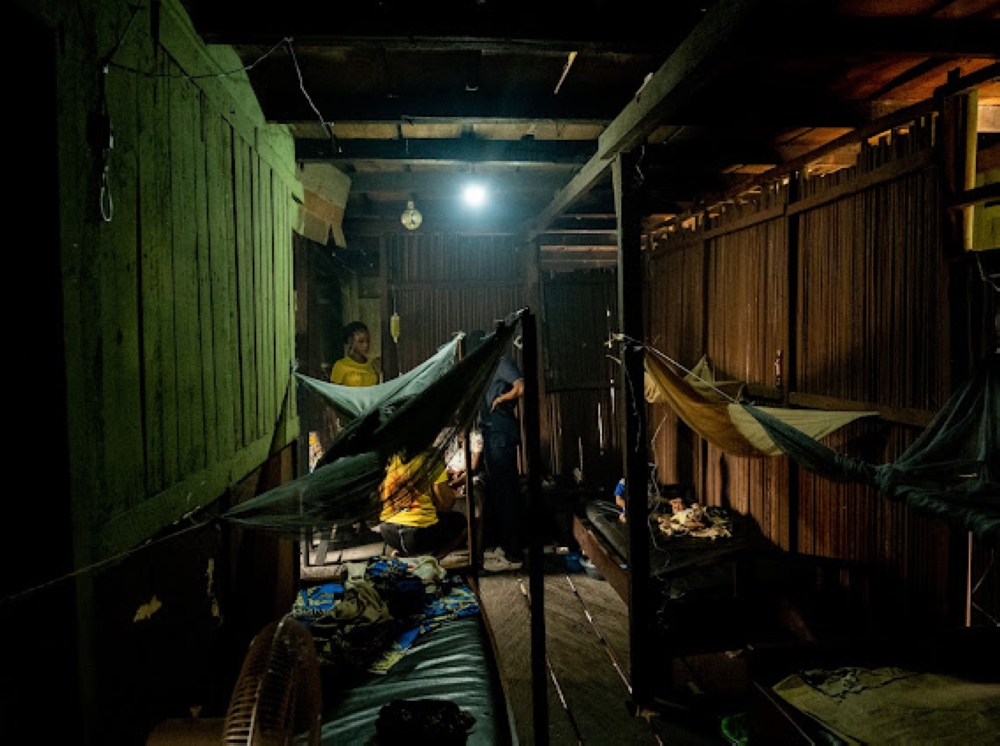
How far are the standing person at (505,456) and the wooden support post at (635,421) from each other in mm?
2900

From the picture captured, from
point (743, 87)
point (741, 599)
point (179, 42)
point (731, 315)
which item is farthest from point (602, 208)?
point (179, 42)

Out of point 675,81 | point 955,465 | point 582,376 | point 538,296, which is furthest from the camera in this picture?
point 582,376

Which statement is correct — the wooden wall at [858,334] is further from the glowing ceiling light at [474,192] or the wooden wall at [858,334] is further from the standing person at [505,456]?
the glowing ceiling light at [474,192]

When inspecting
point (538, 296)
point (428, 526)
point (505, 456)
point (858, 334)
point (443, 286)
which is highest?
point (443, 286)

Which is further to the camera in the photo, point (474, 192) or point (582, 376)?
point (582, 376)

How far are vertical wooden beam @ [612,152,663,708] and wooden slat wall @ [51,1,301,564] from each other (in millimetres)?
2721

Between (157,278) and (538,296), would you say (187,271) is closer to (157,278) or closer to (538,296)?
(157,278)

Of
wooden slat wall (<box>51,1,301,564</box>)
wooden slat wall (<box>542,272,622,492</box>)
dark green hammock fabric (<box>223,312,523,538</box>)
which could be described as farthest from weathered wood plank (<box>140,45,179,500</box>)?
wooden slat wall (<box>542,272,622,492</box>)

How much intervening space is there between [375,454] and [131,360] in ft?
3.65

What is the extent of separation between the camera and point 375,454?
2842 mm

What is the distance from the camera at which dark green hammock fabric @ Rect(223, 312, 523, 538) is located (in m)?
2.63

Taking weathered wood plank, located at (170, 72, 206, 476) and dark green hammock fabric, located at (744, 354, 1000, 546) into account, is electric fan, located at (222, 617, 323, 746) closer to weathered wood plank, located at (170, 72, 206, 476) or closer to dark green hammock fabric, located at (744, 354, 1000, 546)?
weathered wood plank, located at (170, 72, 206, 476)

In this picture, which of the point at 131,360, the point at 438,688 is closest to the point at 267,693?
the point at 131,360

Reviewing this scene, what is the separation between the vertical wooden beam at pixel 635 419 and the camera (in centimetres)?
446
